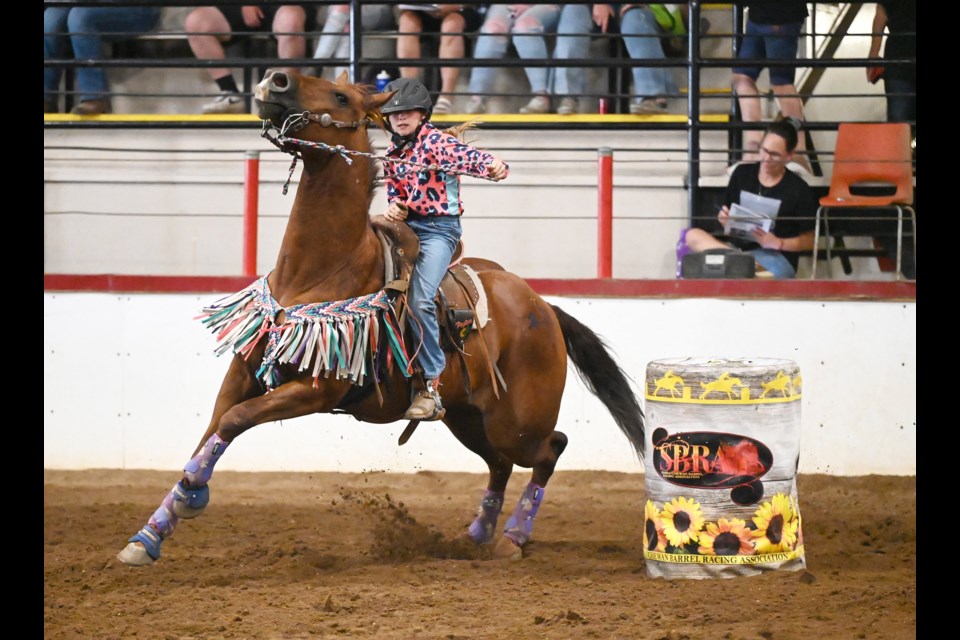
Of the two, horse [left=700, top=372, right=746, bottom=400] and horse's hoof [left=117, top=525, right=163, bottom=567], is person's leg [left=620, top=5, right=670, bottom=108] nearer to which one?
horse [left=700, top=372, right=746, bottom=400]

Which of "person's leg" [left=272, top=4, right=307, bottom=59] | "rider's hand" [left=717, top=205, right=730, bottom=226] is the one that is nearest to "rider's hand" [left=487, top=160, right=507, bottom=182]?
"rider's hand" [left=717, top=205, right=730, bottom=226]

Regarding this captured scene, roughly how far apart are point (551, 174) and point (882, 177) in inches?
95.3

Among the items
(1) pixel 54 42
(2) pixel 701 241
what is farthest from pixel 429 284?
(1) pixel 54 42

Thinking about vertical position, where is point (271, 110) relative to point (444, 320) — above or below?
above

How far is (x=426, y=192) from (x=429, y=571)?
5.42 feet

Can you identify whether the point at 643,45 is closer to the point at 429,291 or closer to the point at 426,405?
the point at 429,291

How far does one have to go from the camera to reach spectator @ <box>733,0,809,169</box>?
336 inches

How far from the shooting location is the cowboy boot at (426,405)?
4.81 metres

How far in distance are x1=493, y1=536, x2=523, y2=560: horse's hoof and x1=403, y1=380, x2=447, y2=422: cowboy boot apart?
2.56 feet

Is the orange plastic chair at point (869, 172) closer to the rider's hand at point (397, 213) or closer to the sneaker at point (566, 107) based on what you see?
the sneaker at point (566, 107)

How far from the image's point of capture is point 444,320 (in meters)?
5.03

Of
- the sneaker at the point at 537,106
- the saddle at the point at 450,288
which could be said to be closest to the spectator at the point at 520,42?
the sneaker at the point at 537,106

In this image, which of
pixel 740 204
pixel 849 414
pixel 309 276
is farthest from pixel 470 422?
pixel 740 204

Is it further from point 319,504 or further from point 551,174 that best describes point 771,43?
point 319,504
